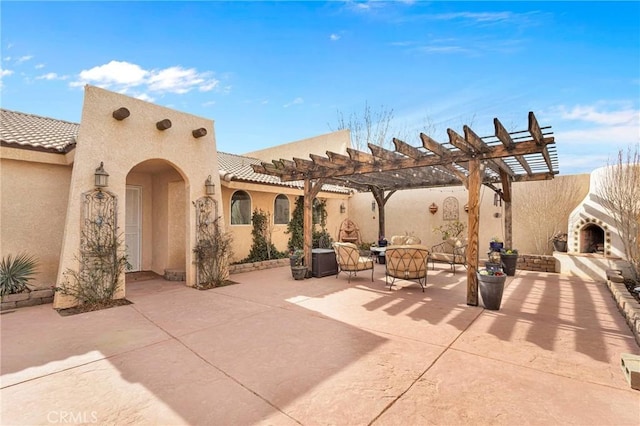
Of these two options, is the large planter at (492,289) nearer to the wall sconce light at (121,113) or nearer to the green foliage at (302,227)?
the green foliage at (302,227)

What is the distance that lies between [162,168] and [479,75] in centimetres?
1213

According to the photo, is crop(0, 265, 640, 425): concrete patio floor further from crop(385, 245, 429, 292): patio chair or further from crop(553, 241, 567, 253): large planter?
crop(553, 241, 567, 253): large planter

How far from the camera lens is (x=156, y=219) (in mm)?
10875

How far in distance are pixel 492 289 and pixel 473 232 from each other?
4.02 feet

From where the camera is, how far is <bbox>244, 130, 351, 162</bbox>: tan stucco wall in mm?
18578

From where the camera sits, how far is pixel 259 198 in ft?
40.9

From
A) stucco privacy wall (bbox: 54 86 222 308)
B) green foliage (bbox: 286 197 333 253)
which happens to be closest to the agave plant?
stucco privacy wall (bbox: 54 86 222 308)

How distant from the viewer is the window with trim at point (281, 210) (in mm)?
13236

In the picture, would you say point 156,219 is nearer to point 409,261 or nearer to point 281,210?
point 281,210

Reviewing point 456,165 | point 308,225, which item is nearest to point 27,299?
point 308,225

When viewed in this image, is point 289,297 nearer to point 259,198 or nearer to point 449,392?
point 449,392

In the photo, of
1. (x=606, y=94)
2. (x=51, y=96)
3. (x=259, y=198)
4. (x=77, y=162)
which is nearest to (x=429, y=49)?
(x=606, y=94)

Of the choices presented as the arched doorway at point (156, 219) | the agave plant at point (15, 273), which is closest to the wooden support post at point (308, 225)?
the arched doorway at point (156, 219)

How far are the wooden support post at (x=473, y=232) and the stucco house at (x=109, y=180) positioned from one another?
6886 mm
